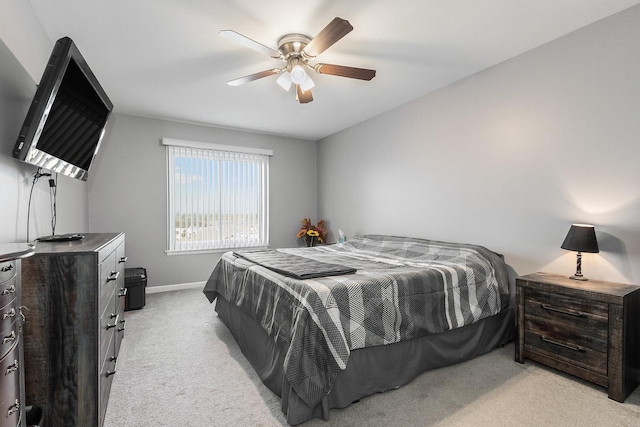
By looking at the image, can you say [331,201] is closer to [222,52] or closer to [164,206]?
[164,206]

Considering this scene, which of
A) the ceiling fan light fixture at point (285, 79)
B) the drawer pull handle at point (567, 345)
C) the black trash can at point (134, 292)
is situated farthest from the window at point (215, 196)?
the drawer pull handle at point (567, 345)

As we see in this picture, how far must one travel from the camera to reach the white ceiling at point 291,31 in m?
2.10

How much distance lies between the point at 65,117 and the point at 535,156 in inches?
141

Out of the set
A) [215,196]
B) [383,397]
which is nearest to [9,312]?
[383,397]

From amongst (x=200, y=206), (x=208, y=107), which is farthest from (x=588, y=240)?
(x=200, y=206)

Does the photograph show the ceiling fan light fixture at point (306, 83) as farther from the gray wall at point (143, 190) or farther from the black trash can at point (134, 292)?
the black trash can at point (134, 292)

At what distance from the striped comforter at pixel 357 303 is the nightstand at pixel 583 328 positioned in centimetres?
32

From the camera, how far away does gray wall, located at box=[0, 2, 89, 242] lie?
165 cm

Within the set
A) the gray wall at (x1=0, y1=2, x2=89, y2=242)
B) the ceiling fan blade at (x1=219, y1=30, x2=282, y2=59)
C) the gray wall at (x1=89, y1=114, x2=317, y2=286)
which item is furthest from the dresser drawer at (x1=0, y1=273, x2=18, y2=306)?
the gray wall at (x1=89, y1=114, x2=317, y2=286)

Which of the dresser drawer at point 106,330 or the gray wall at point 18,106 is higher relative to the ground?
the gray wall at point 18,106

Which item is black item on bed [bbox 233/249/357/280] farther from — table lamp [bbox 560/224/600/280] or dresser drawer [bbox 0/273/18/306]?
table lamp [bbox 560/224/600/280]

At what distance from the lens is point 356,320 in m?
1.89

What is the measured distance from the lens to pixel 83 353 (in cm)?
146

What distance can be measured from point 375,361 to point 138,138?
4286 mm
